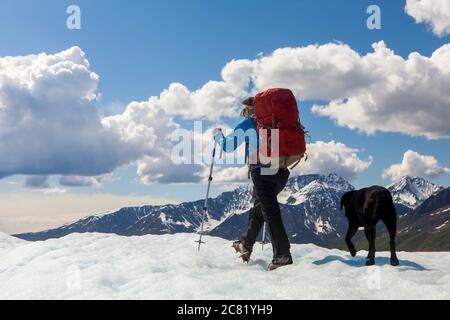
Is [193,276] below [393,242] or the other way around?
below

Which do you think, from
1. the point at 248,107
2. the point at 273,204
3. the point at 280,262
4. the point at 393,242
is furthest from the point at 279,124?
the point at 393,242

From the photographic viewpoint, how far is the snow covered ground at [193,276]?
7.84 m

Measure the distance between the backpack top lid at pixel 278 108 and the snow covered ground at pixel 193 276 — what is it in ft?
11.6

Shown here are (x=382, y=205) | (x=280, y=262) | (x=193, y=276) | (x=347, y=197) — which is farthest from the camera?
(x=347, y=197)

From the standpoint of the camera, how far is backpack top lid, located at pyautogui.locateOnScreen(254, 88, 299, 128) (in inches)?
442

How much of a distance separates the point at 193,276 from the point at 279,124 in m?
4.34

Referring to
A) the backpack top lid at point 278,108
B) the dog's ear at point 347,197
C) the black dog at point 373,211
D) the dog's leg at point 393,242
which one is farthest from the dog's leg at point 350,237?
the backpack top lid at point 278,108

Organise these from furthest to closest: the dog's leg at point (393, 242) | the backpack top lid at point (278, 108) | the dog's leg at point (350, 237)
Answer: the dog's leg at point (350, 237) < the backpack top lid at point (278, 108) < the dog's leg at point (393, 242)

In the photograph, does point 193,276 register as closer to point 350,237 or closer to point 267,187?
point 267,187

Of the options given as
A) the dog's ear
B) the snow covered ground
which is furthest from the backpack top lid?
the snow covered ground

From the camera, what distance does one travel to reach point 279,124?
11.3m

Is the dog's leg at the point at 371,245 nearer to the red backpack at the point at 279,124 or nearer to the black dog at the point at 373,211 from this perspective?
the black dog at the point at 373,211

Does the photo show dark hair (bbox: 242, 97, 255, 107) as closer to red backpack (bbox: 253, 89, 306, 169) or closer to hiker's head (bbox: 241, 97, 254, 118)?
hiker's head (bbox: 241, 97, 254, 118)
